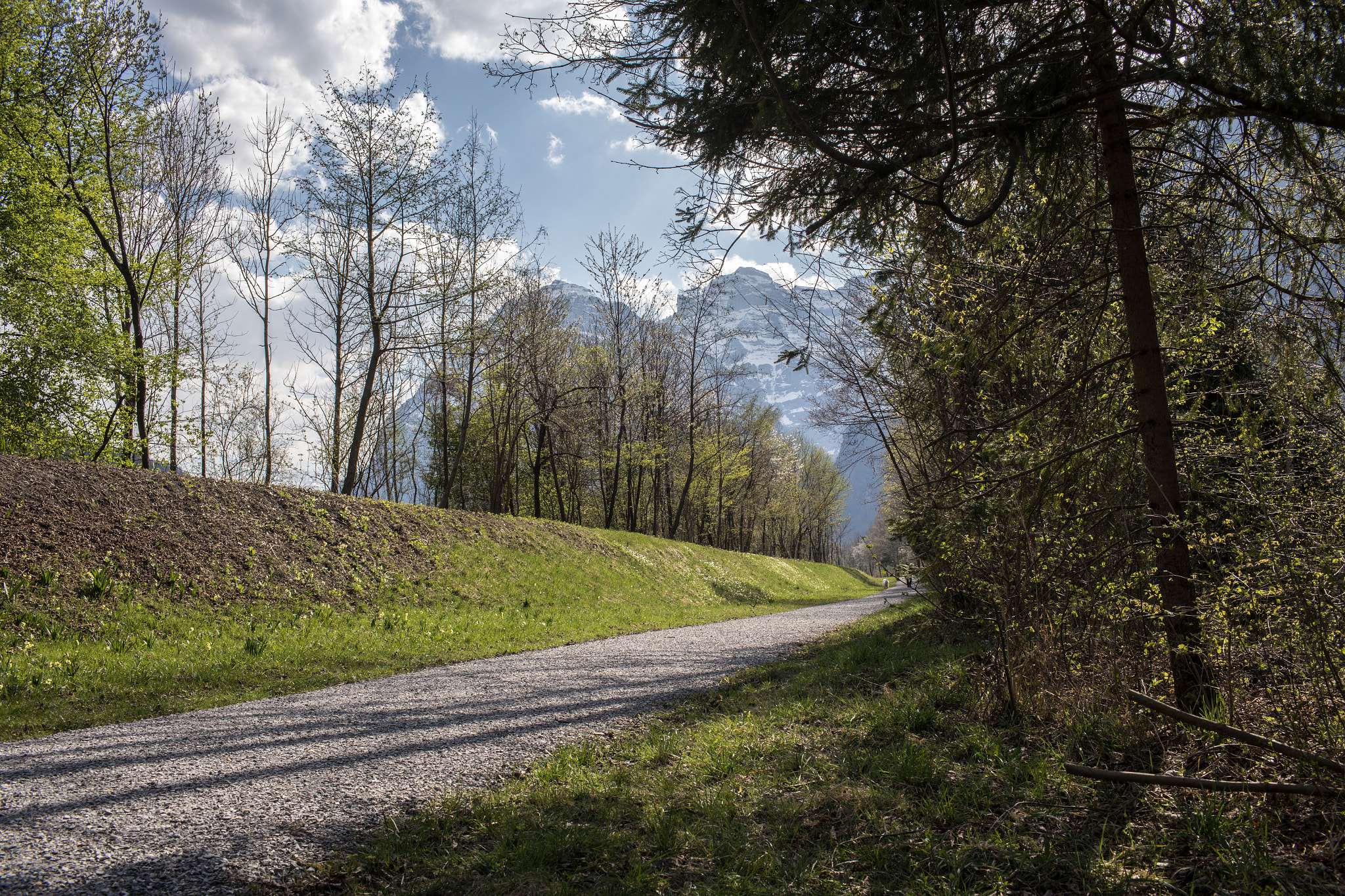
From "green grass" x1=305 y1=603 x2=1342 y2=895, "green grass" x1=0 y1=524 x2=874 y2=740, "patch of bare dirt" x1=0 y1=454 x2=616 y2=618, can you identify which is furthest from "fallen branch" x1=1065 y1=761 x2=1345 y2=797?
"patch of bare dirt" x1=0 y1=454 x2=616 y2=618

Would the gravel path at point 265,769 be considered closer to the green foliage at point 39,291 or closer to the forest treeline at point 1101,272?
the forest treeline at point 1101,272

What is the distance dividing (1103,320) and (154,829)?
6.70 m

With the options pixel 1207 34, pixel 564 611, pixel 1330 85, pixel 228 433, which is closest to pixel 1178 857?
pixel 1330 85

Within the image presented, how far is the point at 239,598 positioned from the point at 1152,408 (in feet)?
36.3

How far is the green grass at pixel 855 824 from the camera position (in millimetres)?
2457

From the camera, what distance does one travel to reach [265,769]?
3.74 metres

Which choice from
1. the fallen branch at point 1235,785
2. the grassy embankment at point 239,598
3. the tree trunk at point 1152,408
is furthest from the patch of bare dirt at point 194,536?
the tree trunk at point 1152,408

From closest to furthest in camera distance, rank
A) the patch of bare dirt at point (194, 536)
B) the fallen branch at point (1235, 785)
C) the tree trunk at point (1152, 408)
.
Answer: the fallen branch at point (1235, 785) < the tree trunk at point (1152, 408) < the patch of bare dirt at point (194, 536)

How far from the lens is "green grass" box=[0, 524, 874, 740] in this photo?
561 cm

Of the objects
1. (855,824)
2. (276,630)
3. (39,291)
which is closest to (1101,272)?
(855,824)

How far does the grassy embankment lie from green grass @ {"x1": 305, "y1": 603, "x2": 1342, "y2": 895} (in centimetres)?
408

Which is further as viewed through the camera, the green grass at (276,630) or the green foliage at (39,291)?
the green foliage at (39,291)

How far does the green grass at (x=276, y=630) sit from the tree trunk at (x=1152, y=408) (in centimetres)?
737

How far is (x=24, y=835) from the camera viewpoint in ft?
9.11
